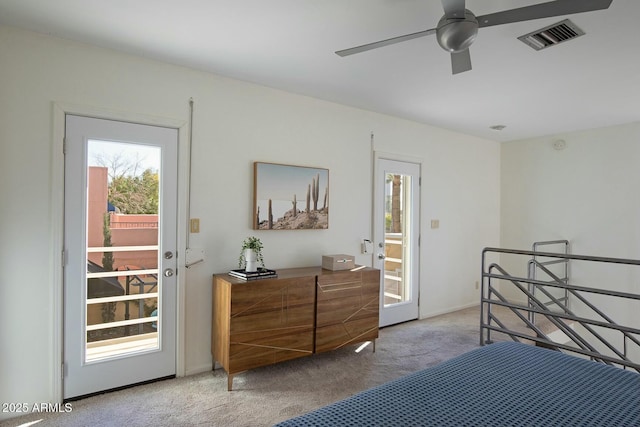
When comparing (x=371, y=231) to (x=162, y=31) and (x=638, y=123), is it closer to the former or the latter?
(x=162, y=31)

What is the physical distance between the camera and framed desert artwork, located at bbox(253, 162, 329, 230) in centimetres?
334

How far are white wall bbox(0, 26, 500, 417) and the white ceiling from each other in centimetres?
19

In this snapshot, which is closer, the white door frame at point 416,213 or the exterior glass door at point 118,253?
Result: the exterior glass door at point 118,253

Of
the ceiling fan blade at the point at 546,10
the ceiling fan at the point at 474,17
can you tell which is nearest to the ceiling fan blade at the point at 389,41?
the ceiling fan at the point at 474,17

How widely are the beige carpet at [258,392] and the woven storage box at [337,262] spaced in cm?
86

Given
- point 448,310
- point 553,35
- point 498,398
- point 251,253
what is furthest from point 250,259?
point 448,310

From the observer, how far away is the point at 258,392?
2.77 metres

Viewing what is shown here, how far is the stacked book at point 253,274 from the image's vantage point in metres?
2.91

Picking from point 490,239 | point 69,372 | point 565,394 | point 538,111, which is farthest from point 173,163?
point 490,239

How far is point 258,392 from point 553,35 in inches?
129

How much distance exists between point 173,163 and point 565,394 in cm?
289

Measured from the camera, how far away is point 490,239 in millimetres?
5660

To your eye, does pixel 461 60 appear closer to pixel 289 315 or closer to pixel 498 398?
pixel 498 398

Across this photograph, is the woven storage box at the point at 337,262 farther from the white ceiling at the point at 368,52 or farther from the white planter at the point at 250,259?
the white ceiling at the point at 368,52
